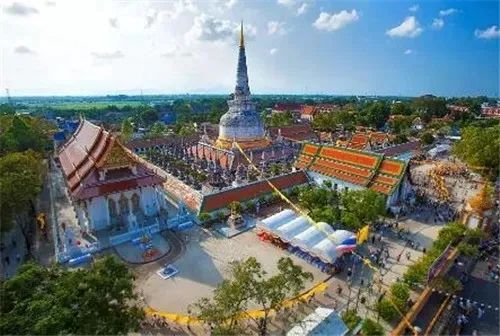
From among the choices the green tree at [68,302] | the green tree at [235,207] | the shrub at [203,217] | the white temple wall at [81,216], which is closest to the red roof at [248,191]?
the shrub at [203,217]

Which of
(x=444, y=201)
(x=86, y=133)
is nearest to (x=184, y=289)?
(x=86, y=133)

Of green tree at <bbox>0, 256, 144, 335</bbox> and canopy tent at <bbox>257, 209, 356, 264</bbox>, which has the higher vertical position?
green tree at <bbox>0, 256, 144, 335</bbox>

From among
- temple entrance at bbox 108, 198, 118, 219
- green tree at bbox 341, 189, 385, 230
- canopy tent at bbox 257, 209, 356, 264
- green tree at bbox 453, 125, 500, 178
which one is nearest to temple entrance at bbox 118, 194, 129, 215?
temple entrance at bbox 108, 198, 118, 219

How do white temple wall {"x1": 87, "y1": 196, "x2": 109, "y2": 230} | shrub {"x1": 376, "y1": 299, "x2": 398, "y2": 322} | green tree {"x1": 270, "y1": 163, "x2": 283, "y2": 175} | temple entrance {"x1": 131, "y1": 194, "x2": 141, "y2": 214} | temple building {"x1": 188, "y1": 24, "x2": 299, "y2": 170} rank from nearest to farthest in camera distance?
shrub {"x1": 376, "y1": 299, "x2": 398, "y2": 322}, white temple wall {"x1": 87, "y1": 196, "x2": 109, "y2": 230}, temple entrance {"x1": 131, "y1": 194, "x2": 141, "y2": 214}, green tree {"x1": 270, "y1": 163, "x2": 283, "y2": 175}, temple building {"x1": 188, "y1": 24, "x2": 299, "y2": 170}

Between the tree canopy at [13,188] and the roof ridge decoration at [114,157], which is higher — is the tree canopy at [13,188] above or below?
below

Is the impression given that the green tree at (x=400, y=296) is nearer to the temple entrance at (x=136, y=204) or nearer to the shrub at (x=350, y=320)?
the shrub at (x=350, y=320)

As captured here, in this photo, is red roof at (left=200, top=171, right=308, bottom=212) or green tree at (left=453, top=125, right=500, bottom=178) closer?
red roof at (left=200, top=171, right=308, bottom=212)

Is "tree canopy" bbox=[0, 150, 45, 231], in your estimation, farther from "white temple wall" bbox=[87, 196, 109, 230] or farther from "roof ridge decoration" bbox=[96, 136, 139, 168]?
"roof ridge decoration" bbox=[96, 136, 139, 168]
